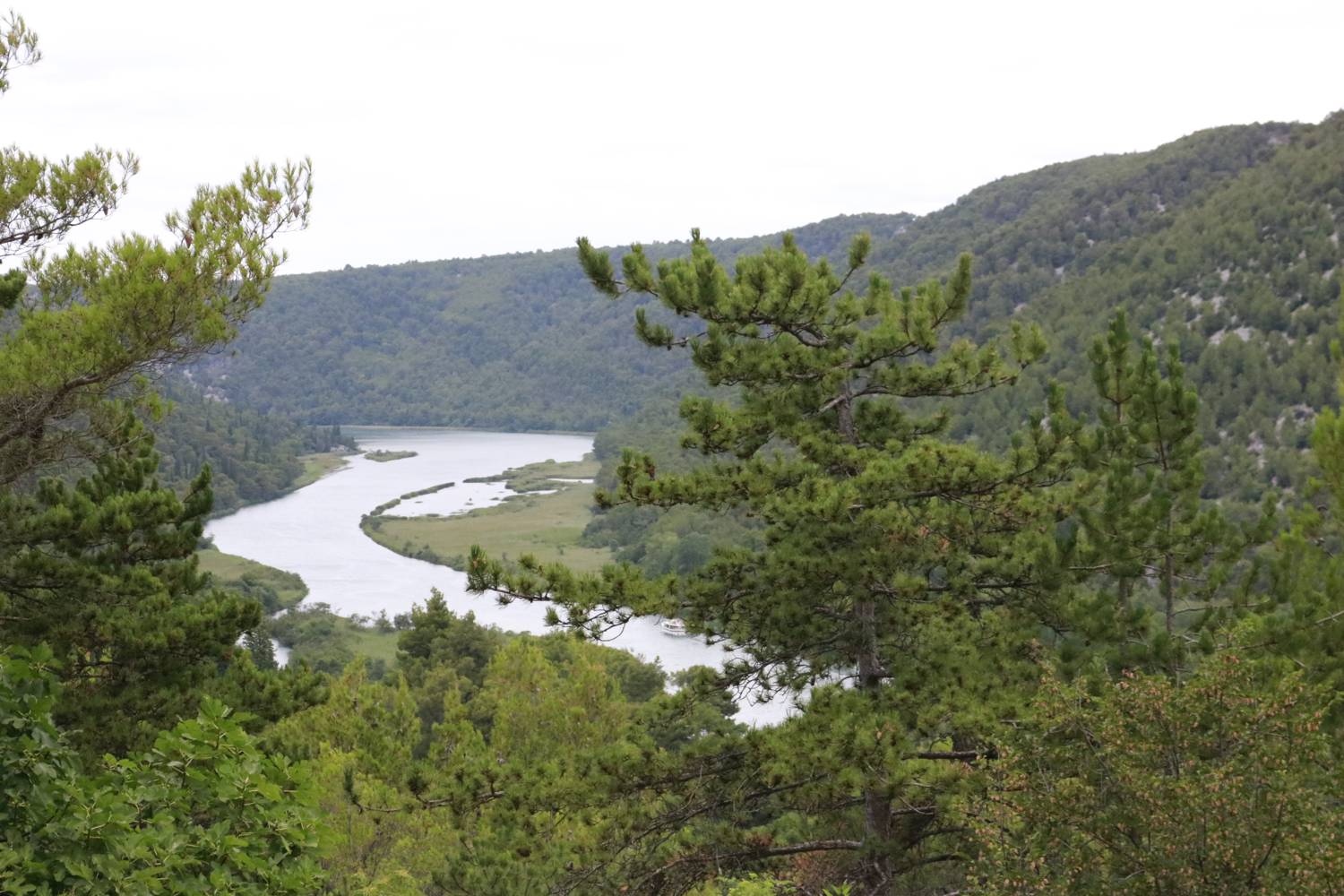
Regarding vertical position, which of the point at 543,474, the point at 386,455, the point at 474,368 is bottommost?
the point at 543,474

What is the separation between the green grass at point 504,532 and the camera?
229ft

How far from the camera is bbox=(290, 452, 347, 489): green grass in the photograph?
10688 cm

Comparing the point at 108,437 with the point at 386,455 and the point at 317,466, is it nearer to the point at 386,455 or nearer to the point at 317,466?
the point at 317,466

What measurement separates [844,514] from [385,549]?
6777cm

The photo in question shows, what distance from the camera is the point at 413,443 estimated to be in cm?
14375

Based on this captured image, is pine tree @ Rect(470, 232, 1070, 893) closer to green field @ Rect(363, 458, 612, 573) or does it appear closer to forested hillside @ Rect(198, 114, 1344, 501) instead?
forested hillside @ Rect(198, 114, 1344, 501)

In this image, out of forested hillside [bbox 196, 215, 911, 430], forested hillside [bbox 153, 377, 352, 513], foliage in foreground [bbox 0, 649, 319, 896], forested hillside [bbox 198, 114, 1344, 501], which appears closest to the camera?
foliage in foreground [bbox 0, 649, 319, 896]

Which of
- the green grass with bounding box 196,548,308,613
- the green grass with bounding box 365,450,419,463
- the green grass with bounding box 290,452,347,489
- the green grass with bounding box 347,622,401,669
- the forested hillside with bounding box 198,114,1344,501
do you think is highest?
the forested hillside with bounding box 198,114,1344,501

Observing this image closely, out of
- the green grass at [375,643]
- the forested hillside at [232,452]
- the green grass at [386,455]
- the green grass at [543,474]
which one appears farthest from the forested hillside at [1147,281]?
the green grass at [386,455]

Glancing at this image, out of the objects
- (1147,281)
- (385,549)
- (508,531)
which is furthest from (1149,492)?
(508,531)

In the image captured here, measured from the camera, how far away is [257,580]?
57000 mm

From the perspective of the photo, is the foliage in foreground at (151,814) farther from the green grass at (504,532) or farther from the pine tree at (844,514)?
the green grass at (504,532)

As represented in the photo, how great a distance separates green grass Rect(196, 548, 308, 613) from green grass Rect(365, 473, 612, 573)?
32.6 feet

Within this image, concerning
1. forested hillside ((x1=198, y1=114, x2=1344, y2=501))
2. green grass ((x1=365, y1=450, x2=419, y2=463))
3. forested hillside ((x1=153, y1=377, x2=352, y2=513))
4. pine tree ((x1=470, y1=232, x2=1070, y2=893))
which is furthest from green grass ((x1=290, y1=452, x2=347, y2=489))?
pine tree ((x1=470, y1=232, x2=1070, y2=893))
